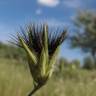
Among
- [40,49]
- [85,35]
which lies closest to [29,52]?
[40,49]

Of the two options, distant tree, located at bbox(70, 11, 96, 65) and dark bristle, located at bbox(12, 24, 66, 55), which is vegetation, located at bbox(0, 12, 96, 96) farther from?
distant tree, located at bbox(70, 11, 96, 65)

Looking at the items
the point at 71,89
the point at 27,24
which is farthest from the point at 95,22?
the point at 27,24

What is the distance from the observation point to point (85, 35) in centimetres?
4384

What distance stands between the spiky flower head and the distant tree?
1602 inches

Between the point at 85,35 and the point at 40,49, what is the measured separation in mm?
42942

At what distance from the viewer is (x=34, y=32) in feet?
3.59

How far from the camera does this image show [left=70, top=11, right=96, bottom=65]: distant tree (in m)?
42.2

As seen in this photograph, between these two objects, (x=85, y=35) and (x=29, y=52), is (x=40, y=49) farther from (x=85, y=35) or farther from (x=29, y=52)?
(x=85, y=35)

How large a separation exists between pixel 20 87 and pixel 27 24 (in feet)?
14.2

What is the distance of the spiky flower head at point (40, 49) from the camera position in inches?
42.8

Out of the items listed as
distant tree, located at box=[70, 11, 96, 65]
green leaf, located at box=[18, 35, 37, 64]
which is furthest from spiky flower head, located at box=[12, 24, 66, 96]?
distant tree, located at box=[70, 11, 96, 65]

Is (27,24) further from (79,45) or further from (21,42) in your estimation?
(79,45)

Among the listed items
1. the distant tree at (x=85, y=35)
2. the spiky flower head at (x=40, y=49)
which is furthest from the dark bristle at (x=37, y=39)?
the distant tree at (x=85, y=35)

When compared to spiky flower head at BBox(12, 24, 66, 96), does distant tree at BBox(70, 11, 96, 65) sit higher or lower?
lower
